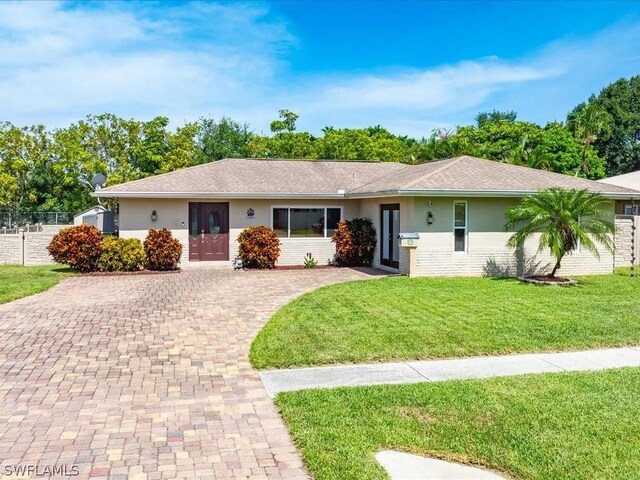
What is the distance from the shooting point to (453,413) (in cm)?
591

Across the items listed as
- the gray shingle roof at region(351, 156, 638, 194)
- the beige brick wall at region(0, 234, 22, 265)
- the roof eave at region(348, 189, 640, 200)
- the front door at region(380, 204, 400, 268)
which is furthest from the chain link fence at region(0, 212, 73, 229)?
the roof eave at region(348, 189, 640, 200)

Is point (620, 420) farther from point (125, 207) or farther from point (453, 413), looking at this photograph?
point (125, 207)

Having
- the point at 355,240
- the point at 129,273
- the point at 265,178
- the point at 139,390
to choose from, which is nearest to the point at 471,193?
the point at 355,240

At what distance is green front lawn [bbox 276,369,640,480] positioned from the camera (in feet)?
15.7

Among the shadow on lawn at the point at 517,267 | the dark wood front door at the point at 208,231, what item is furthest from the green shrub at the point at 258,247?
the shadow on lawn at the point at 517,267

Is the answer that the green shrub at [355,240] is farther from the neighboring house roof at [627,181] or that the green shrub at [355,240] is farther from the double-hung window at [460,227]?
the neighboring house roof at [627,181]

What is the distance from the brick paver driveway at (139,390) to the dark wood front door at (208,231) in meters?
6.61

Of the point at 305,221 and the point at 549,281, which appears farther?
the point at 305,221

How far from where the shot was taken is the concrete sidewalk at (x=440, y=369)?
7.09 metres

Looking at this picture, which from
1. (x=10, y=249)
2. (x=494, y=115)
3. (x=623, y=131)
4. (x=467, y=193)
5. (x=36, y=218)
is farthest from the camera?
(x=494, y=115)

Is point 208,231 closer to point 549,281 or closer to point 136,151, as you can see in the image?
point 549,281

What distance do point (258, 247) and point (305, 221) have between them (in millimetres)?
2322

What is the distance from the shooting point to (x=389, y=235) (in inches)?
741

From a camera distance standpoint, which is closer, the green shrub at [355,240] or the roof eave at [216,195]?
the roof eave at [216,195]
